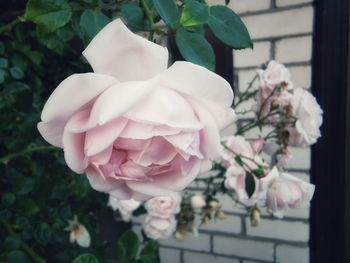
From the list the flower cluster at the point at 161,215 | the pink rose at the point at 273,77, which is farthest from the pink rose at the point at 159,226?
the pink rose at the point at 273,77

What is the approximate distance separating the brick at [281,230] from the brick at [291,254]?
4 centimetres

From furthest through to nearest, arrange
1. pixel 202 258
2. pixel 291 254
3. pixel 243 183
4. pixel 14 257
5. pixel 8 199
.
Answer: pixel 202 258 → pixel 291 254 → pixel 243 183 → pixel 8 199 → pixel 14 257

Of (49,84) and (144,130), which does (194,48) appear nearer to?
(144,130)

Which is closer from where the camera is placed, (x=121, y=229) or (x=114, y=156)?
(x=114, y=156)

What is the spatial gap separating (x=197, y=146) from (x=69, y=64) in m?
1.22

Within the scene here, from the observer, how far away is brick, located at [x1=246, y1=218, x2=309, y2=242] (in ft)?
6.50

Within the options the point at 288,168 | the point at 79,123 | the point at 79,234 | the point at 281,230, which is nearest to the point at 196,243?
the point at 281,230

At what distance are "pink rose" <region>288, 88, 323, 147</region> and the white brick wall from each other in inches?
21.8

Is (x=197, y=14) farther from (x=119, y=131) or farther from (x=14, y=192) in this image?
(x=14, y=192)

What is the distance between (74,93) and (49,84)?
1244 mm

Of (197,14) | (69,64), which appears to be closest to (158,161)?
(197,14)

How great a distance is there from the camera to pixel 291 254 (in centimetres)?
202

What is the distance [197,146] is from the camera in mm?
535

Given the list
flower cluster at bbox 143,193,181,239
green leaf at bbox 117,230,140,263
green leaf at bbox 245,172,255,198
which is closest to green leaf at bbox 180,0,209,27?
green leaf at bbox 117,230,140,263
